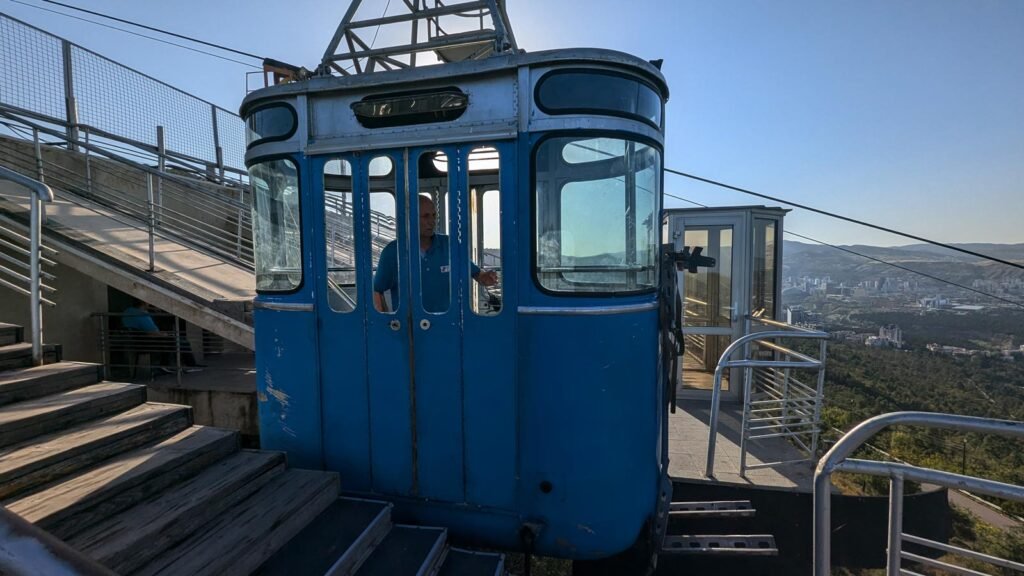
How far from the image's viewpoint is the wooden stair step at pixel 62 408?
2627mm

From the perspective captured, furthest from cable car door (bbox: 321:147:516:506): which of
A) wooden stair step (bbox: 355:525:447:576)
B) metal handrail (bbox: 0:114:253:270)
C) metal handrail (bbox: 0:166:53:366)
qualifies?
metal handrail (bbox: 0:114:253:270)

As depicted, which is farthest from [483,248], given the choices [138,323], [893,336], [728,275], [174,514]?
[893,336]

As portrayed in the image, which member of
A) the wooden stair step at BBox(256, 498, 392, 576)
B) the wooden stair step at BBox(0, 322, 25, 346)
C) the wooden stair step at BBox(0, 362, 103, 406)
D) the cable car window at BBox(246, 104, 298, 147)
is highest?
the cable car window at BBox(246, 104, 298, 147)

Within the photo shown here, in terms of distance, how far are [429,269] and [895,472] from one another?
8.42 ft

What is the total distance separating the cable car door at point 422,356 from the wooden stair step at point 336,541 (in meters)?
0.19

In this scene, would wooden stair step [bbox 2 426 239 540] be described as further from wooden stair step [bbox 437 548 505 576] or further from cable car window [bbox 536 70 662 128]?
cable car window [bbox 536 70 662 128]

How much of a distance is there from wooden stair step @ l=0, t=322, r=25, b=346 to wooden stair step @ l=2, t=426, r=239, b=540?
1.75 meters

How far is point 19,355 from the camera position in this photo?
11.1 ft

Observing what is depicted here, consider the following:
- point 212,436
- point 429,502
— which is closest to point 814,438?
point 429,502

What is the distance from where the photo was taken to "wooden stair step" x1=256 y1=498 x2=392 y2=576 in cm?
231

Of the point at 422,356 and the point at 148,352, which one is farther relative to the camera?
the point at 148,352

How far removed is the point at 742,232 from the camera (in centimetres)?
677

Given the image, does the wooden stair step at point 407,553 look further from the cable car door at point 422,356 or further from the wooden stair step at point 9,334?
the wooden stair step at point 9,334

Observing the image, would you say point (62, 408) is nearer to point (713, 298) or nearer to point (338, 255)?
point (338, 255)
